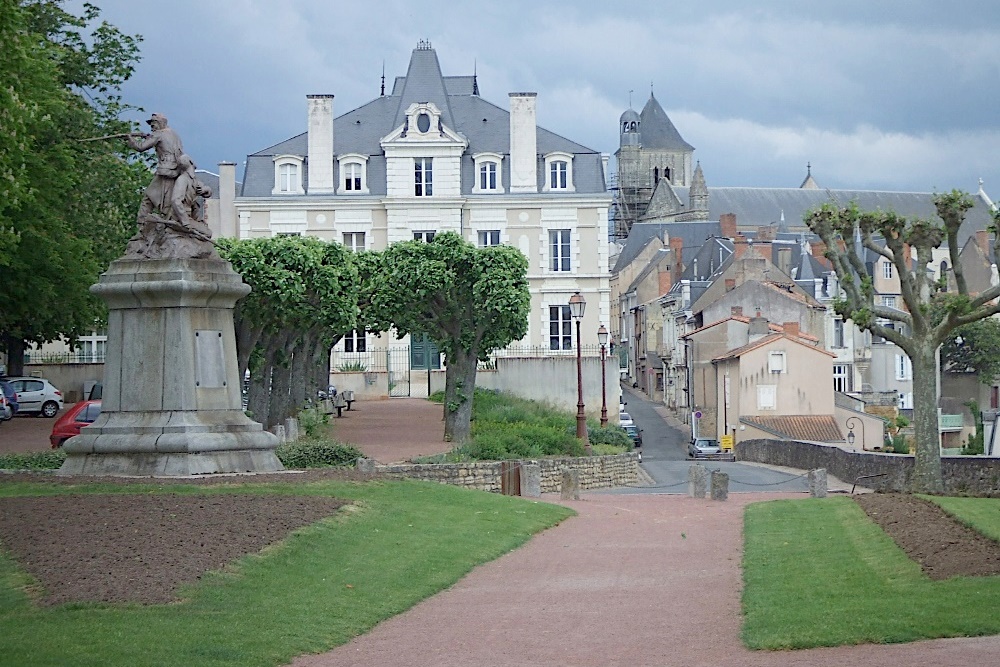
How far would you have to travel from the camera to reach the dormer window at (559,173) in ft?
214

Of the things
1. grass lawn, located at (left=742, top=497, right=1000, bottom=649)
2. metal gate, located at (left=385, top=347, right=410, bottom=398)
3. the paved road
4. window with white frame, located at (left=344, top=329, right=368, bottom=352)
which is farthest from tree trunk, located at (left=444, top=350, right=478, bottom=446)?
window with white frame, located at (left=344, top=329, right=368, bottom=352)

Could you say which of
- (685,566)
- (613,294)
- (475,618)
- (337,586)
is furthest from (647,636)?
(613,294)

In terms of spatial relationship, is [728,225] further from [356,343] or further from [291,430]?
[291,430]

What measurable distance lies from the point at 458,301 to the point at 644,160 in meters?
133

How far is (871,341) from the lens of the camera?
3482 inches

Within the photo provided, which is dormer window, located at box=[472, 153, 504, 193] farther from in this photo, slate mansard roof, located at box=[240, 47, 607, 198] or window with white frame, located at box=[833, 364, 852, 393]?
window with white frame, located at box=[833, 364, 852, 393]

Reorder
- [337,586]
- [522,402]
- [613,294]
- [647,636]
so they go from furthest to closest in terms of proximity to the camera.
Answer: [613,294] < [522,402] < [337,586] < [647,636]

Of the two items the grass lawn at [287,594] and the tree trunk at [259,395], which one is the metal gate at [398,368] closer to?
the tree trunk at [259,395]

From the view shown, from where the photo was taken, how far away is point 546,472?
3422 cm

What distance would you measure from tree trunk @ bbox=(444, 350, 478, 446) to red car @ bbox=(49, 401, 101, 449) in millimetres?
10050

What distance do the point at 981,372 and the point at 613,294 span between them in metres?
43.9

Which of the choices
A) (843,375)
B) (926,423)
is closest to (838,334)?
(843,375)

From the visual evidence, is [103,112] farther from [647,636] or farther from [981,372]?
[981,372]

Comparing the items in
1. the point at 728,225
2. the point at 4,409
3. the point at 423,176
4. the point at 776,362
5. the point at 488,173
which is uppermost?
the point at 728,225
